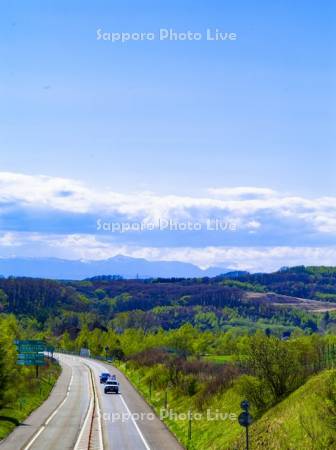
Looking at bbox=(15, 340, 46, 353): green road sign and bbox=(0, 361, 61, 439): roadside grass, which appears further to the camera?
bbox=(15, 340, 46, 353): green road sign

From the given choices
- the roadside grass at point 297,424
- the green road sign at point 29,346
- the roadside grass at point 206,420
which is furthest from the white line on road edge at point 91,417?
the roadside grass at point 297,424

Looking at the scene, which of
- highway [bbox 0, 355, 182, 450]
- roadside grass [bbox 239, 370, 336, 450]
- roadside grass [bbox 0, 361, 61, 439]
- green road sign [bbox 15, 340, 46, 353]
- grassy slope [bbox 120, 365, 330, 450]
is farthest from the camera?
green road sign [bbox 15, 340, 46, 353]

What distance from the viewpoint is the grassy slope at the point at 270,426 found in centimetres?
2514

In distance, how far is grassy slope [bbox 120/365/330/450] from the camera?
25136 mm

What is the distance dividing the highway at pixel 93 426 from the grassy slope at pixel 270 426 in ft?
4.75

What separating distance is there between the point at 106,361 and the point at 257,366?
104 metres

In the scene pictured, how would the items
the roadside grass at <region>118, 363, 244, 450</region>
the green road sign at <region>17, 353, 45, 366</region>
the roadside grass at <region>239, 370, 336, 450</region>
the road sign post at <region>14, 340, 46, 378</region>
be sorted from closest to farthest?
the roadside grass at <region>239, 370, 336, 450</region>
the roadside grass at <region>118, 363, 244, 450</region>
the green road sign at <region>17, 353, 45, 366</region>
the road sign post at <region>14, 340, 46, 378</region>

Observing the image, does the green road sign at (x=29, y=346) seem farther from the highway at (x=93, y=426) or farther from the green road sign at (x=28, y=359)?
the highway at (x=93, y=426)

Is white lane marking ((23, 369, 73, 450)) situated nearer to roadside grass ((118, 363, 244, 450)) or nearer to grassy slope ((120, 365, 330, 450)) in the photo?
roadside grass ((118, 363, 244, 450))

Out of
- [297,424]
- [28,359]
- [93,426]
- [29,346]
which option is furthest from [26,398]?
[297,424]

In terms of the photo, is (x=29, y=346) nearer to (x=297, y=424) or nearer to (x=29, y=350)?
(x=29, y=350)

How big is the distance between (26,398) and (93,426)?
67.4 ft

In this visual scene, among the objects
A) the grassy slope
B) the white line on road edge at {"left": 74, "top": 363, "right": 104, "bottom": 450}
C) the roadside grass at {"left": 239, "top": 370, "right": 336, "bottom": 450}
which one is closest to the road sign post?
the white line on road edge at {"left": 74, "top": 363, "right": 104, "bottom": 450}

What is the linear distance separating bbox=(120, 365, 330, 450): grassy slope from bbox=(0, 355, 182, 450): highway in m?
1.45
